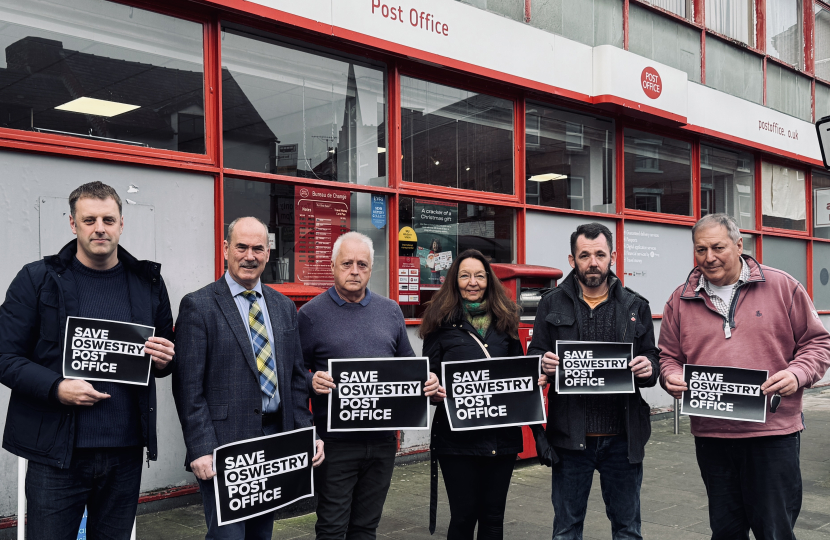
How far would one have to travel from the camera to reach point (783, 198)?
13156 millimetres

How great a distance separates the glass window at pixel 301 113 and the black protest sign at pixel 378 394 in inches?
128

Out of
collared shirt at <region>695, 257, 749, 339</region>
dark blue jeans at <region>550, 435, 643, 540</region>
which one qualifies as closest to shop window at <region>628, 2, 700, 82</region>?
collared shirt at <region>695, 257, 749, 339</region>

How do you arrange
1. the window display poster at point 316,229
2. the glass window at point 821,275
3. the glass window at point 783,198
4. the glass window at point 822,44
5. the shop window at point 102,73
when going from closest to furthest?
the shop window at point 102,73 → the window display poster at point 316,229 → the glass window at point 783,198 → the glass window at point 821,275 → the glass window at point 822,44

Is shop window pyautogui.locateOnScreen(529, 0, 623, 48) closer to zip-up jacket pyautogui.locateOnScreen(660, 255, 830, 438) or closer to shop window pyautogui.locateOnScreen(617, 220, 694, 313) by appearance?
shop window pyautogui.locateOnScreen(617, 220, 694, 313)

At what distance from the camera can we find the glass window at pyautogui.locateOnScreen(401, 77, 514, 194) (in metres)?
7.68

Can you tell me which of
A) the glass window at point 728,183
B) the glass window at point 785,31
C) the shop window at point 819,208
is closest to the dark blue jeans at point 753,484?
the glass window at point 728,183

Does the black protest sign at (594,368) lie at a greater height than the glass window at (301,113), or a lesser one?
lesser

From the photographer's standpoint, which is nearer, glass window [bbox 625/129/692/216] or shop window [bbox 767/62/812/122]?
glass window [bbox 625/129/692/216]

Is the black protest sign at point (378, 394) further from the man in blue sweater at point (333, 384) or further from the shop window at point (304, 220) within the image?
the shop window at point (304, 220)

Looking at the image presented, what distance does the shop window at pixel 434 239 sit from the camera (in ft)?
24.7

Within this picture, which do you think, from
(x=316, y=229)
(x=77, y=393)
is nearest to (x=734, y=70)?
(x=316, y=229)

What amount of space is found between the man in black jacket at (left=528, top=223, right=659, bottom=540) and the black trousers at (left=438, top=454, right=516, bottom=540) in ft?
1.00

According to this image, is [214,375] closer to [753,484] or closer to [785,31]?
[753,484]

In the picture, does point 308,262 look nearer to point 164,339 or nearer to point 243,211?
point 243,211
